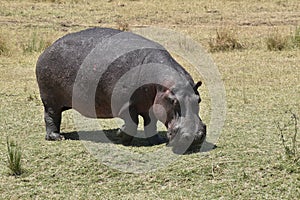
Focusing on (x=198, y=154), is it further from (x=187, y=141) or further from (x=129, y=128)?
(x=129, y=128)

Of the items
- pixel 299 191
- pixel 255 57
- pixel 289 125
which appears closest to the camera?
pixel 299 191

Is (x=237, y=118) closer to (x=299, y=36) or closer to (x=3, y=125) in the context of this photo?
(x=3, y=125)

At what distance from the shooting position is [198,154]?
571 centimetres

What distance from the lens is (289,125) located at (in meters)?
6.77

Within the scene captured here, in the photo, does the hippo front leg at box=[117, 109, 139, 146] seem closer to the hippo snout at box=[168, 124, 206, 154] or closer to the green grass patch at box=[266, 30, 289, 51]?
the hippo snout at box=[168, 124, 206, 154]

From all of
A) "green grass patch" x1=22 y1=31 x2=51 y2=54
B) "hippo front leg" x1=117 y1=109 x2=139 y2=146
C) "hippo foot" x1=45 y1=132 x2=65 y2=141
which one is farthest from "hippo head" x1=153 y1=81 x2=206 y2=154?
"green grass patch" x1=22 y1=31 x2=51 y2=54

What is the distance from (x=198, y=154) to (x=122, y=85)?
3.06 feet

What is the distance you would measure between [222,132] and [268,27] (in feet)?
30.1

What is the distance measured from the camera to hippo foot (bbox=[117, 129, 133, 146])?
20.5 ft

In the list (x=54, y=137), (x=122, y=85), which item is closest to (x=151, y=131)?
(x=122, y=85)

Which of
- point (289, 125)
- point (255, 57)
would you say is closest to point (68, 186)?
point (289, 125)

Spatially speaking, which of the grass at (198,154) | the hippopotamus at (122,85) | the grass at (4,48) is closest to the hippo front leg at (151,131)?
the hippopotamus at (122,85)

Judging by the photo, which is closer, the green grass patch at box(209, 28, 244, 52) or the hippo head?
the hippo head

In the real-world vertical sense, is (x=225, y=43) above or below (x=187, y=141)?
below
